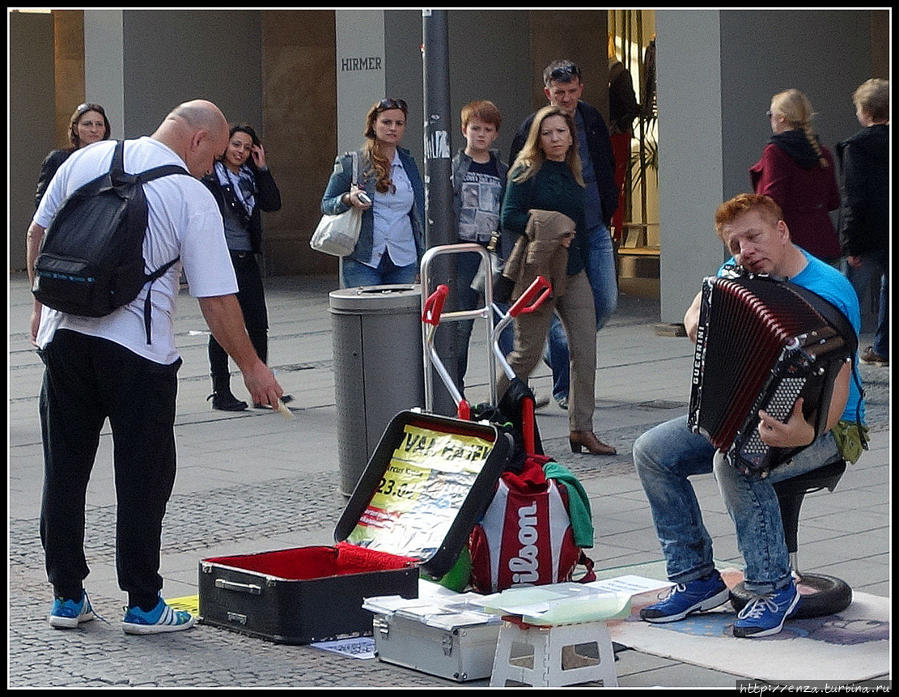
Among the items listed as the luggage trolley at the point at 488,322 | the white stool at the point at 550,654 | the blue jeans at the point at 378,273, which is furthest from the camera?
the blue jeans at the point at 378,273

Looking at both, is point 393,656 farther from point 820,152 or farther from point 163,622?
point 820,152

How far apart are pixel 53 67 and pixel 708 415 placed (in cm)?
2041

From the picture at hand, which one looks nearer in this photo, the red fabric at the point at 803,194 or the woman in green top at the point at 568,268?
the woman in green top at the point at 568,268

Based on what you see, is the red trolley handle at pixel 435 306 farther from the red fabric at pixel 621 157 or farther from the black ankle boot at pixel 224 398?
the red fabric at pixel 621 157

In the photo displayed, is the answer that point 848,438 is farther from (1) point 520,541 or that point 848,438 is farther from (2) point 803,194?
(2) point 803,194

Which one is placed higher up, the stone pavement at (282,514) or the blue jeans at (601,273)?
the blue jeans at (601,273)

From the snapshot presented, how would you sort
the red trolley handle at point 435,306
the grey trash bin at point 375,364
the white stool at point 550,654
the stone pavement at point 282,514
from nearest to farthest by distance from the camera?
the white stool at point 550,654 → the stone pavement at point 282,514 → the red trolley handle at point 435,306 → the grey trash bin at point 375,364

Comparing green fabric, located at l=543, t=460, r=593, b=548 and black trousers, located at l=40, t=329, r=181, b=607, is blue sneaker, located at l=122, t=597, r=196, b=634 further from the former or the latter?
green fabric, located at l=543, t=460, r=593, b=548

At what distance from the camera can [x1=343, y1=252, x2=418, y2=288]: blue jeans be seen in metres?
9.16

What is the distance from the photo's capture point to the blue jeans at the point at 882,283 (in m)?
10.6

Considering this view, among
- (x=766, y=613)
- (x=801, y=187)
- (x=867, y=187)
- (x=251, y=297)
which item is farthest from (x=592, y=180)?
(x=766, y=613)

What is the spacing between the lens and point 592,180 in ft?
30.5

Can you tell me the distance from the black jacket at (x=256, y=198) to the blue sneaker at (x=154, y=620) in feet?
16.0

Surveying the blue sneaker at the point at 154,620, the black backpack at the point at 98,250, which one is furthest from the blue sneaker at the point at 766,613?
the black backpack at the point at 98,250
